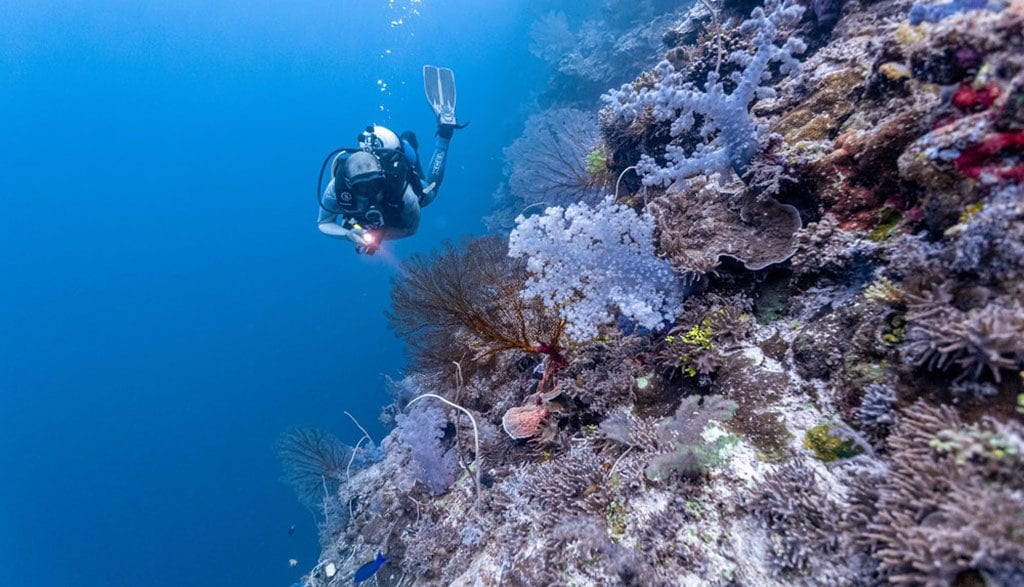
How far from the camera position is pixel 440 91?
11227 mm

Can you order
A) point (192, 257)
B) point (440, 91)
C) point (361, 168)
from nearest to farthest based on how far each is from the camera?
point (361, 168) → point (440, 91) → point (192, 257)

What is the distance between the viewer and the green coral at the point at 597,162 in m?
6.37

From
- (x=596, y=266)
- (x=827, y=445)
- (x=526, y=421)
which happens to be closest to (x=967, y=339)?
(x=827, y=445)

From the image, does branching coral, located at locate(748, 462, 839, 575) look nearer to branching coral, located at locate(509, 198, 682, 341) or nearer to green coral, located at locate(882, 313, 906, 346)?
green coral, located at locate(882, 313, 906, 346)

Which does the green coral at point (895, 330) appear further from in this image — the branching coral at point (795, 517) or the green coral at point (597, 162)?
the green coral at point (597, 162)

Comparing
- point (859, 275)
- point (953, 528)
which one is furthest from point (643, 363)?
point (953, 528)

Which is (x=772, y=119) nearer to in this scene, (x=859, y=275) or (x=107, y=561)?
(x=859, y=275)

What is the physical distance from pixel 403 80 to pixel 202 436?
82.1m

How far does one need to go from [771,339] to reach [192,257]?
6981 cm

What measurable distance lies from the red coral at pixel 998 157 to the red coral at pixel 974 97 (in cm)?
18

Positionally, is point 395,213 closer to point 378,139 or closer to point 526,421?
point 378,139

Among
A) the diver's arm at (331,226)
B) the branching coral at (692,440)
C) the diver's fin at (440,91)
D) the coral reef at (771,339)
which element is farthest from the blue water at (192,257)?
the branching coral at (692,440)

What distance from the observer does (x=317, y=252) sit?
5603 cm

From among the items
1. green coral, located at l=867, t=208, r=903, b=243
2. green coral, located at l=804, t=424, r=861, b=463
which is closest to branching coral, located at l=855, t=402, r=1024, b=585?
green coral, located at l=804, t=424, r=861, b=463
